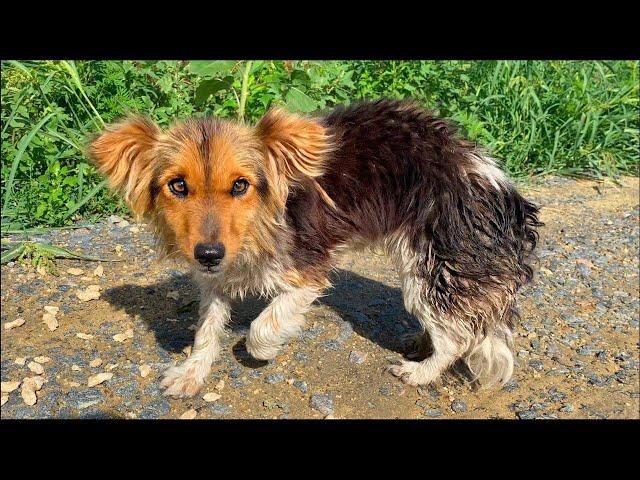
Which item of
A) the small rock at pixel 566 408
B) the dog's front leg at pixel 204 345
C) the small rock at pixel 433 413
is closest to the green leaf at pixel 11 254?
the dog's front leg at pixel 204 345

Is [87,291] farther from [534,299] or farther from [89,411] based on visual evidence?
[534,299]

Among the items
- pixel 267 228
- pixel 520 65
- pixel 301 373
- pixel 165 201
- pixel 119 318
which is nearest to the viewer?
pixel 165 201

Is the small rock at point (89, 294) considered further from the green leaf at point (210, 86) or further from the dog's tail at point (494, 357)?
the dog's tail at point (494, 357)

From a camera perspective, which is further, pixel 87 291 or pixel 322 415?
pixel 87 291

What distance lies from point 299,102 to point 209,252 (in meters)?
2.45

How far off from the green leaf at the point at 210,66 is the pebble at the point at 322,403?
2.32 meters

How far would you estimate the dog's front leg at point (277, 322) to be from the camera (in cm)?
392

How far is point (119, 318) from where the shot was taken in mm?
4582

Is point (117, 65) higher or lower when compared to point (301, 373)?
higher

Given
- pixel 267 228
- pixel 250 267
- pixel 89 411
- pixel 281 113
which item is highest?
pixel 281 113

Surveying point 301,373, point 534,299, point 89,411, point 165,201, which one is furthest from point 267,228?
point 534,299

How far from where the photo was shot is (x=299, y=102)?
5.38m

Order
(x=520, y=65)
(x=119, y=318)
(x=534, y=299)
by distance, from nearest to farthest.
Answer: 1. (x=119, y=318)
2. (x=534, y=299)
3. (x=520, y=65)

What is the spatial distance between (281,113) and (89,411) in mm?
1976
